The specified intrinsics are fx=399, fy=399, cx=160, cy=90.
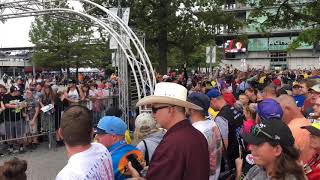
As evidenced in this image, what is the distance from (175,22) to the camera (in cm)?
2269

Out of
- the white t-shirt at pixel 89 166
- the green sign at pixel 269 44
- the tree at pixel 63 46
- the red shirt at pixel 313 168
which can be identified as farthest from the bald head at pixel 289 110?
the green sign at pixel 269 44

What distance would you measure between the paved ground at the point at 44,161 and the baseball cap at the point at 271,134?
6.40 metres

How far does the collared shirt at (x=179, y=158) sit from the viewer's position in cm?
286

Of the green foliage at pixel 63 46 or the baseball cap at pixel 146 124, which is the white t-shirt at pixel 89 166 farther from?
the green foliage at pixel 63 46

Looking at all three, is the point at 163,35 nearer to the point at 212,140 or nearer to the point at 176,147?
the point at 212,140

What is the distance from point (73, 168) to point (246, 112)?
4.86 metres

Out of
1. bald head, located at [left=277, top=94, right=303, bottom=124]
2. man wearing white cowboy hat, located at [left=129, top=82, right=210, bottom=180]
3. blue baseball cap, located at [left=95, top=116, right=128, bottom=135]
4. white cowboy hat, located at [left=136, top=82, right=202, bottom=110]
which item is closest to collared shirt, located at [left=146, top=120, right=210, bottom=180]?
man wearing white cowboy hat, located at [left=129, top=82, right=210, bottom=180]

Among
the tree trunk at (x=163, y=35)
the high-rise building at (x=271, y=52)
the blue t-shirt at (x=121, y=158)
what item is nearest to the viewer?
the blue t-shirt at (x=121, y=158)

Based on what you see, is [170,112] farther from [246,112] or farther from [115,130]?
[246,112]

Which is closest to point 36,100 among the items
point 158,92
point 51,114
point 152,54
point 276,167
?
point 51,114

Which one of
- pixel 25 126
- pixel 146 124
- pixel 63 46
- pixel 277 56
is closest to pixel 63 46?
pixel 63 46

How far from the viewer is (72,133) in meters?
2.83

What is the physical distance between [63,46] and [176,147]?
43938 mm

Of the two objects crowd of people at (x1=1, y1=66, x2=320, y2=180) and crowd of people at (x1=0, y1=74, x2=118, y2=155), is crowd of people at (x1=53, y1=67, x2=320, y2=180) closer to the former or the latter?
crowd of people at (x1=1, y1=66, x2=320, y2=180)
